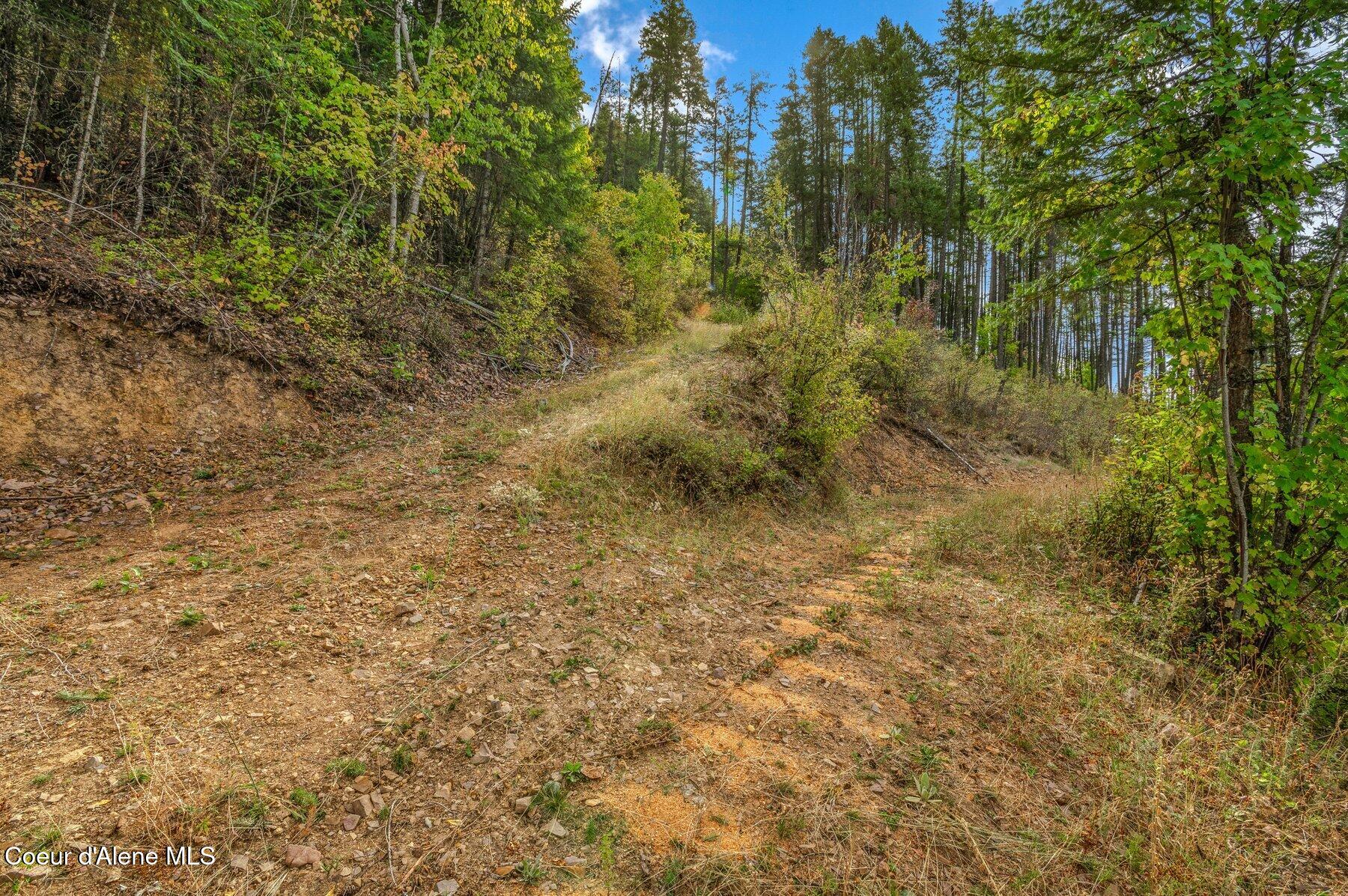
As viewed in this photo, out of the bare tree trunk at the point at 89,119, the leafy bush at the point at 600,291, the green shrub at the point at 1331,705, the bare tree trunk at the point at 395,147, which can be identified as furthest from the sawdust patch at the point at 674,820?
the leafy bush at the point at 600,291

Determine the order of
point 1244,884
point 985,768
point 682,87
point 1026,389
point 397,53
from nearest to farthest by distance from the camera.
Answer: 1. point 1244,884
2. point 985,768
3. point 397,53
4. point 1026,389
5. point 682,87

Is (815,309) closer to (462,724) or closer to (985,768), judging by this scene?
(985,768)

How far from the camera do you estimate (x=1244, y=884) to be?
2.18 m

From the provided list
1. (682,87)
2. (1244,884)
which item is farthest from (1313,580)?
(682,87)

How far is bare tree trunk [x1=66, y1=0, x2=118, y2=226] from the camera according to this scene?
5785mm

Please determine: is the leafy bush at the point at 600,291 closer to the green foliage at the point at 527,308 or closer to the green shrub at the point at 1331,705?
the green foliage at the point at 527,308

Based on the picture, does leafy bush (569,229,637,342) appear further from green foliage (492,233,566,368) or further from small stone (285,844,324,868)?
small stone (285,844,324,868)

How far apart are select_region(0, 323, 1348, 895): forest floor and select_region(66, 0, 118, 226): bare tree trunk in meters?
4.02

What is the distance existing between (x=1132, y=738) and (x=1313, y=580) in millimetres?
2327

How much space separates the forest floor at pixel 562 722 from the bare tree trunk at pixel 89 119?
13.2 ft

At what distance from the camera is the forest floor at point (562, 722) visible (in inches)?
86.0

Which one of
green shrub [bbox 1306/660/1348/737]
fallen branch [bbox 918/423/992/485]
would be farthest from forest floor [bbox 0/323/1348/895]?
fallen branch [bbox 918/423/992/485]

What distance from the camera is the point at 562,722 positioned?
3.11 metres

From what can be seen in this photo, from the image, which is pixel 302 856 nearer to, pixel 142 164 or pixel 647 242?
pixel 142 164
